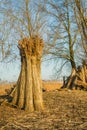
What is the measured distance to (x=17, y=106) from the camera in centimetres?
1140

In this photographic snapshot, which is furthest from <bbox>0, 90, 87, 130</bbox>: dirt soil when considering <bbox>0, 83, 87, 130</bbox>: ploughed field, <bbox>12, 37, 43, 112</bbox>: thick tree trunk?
<bbox>12, 37, 43, 112</bbox>: thick tree trunk

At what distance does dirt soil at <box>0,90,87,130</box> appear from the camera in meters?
8.40

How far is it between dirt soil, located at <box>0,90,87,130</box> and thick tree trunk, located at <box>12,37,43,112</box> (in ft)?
1.28

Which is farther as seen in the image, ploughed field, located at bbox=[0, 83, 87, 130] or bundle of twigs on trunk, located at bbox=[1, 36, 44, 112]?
bundle of twigs on trunk, located at bbox=[1, 36, 44, 112]

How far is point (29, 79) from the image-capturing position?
37.7 feet

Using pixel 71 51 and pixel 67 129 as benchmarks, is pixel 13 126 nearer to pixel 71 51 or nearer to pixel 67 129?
pixel 67 129

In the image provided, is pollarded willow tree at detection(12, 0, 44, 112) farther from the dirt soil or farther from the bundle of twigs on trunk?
the dirt soil

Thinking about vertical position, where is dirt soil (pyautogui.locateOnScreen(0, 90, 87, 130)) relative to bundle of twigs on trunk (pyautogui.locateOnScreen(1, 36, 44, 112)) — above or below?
below

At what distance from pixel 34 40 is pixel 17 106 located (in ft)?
7.72

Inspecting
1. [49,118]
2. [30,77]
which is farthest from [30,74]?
[49,118]

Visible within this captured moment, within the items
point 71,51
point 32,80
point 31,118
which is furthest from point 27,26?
point 71,51

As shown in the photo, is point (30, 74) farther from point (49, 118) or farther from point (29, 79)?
point (49, 118)

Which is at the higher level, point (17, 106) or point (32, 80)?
point (32, 80)

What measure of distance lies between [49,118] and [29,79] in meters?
2.32
